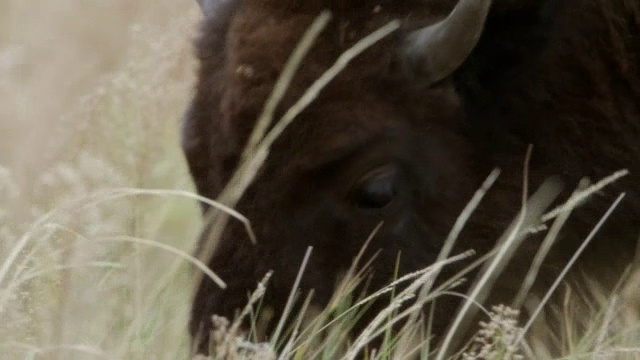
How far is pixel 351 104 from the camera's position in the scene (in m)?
3.24

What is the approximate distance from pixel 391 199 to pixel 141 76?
145 centimetres

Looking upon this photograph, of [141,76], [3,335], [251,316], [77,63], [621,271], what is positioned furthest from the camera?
[77,63]

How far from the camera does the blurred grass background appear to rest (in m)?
2.91

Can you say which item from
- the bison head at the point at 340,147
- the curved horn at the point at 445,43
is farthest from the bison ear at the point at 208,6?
the curved horn at the point at 445,43

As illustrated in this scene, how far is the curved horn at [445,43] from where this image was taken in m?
3.20

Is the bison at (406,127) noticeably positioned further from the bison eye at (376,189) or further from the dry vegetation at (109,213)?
the dry vegetation at (109,213)

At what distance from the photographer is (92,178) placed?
3799mm

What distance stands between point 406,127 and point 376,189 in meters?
0.17

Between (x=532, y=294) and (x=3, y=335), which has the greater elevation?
(x=3, y=335)

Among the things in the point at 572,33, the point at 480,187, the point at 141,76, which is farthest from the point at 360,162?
the point at 141,76

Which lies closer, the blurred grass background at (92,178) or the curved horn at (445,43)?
the blurred grass background at (92,178)

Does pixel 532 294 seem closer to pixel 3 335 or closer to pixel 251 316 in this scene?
pixel 251 316

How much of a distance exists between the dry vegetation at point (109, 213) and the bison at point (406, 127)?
200 mm

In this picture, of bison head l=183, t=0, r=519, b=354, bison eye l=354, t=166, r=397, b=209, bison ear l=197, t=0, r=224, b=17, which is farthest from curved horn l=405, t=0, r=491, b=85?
bison ear l=197, t=0, r=224, b=17
